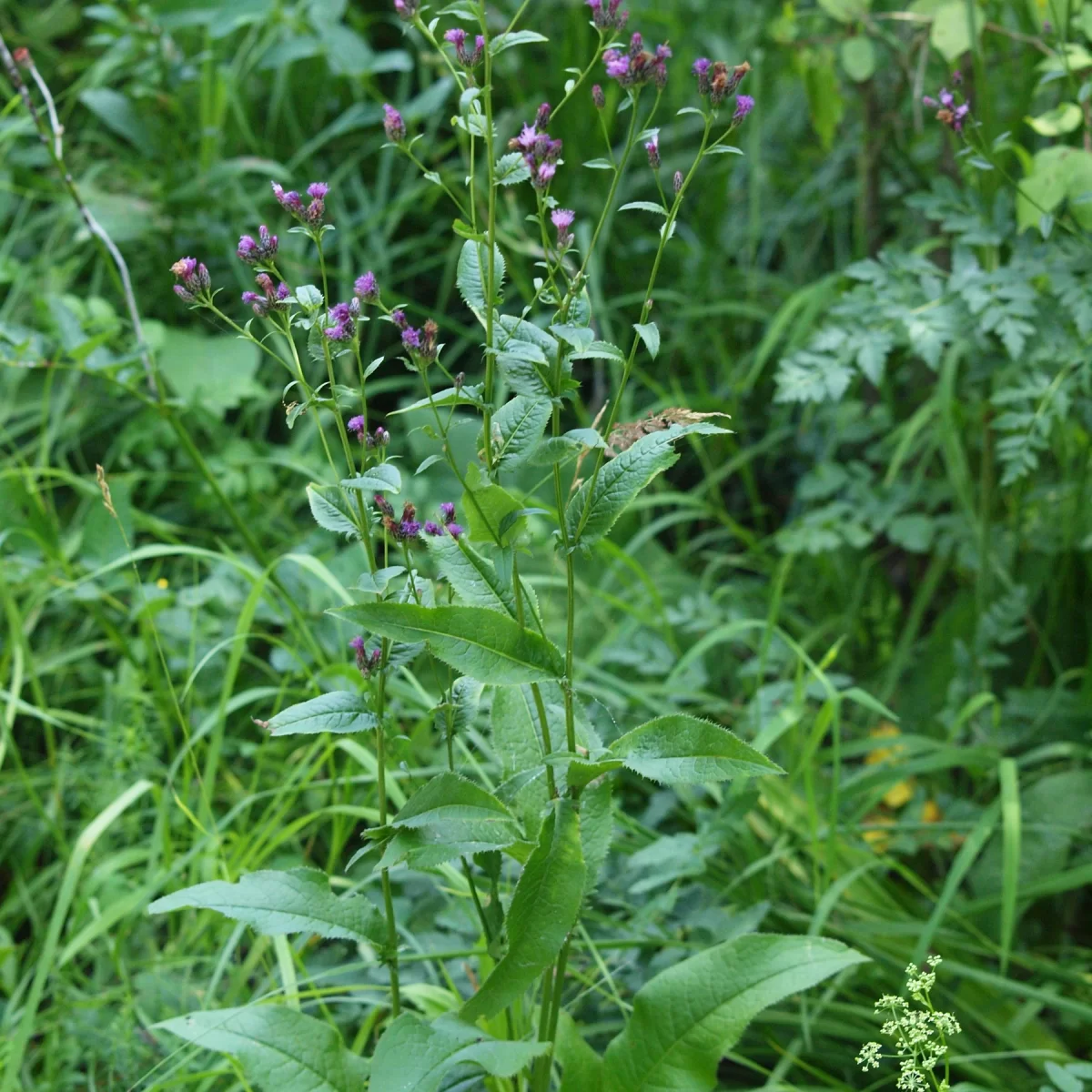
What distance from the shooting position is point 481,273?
94 centimetres

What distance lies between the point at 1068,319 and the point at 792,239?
1291 mm

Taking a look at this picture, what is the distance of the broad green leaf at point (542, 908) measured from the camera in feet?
2.97

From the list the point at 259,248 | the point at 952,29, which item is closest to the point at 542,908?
the point at 259,248

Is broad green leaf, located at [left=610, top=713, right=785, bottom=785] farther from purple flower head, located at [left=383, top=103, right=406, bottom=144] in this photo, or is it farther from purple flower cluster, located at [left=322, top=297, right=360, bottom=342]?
purple flower head, located at [left=383, top=103, right=406, bottom=144]

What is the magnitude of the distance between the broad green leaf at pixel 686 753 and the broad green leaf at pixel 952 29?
1170mm

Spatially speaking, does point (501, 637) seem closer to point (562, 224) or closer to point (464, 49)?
point (562, 224)

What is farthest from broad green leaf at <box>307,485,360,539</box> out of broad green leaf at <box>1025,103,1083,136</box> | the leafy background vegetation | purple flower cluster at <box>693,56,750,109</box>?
broad green leaf at <box>1025,103,1083,136</box>

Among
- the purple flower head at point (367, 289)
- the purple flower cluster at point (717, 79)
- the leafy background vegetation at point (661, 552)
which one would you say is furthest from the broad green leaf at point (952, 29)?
the purple flower head at point (367, 289)

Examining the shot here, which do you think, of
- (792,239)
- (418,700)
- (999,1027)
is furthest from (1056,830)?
(792,239)

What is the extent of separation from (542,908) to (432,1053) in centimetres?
16

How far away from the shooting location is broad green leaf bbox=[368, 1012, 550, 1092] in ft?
3.00

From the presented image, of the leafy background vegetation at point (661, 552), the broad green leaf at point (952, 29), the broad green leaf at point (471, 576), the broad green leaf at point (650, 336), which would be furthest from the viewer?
the broad green leaf at point (952, 29)

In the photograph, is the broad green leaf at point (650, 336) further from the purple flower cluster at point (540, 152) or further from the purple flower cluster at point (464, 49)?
the purple flower cluster at point (464, 49)

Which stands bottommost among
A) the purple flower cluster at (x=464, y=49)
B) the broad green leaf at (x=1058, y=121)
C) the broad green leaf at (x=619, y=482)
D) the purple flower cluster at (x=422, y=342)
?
the broad green leaf at (x=619, y=482)
